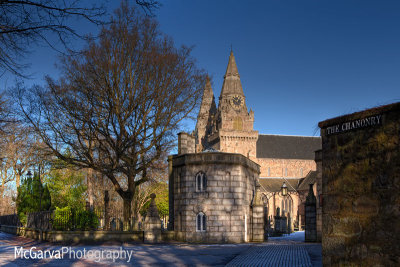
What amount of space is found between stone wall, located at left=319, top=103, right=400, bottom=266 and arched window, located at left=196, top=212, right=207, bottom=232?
1619 centimetres

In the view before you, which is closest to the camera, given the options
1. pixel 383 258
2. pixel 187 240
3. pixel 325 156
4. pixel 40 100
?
pixel 383 258

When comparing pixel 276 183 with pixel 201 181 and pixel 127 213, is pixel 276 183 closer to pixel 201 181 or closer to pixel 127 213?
pixel 127 213

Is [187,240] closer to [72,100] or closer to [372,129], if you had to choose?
[72,100]

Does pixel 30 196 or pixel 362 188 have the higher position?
pixel 362 188

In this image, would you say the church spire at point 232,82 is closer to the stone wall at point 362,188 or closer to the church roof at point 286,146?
A: the church roof at point 286,146

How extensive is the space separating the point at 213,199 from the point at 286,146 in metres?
59.6

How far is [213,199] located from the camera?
75.8 feet

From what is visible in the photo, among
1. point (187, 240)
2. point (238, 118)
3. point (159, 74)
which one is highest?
point (238, 118)

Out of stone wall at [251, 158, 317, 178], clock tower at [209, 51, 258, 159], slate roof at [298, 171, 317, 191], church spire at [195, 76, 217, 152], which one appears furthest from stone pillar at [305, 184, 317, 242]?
church spire at [195, 76, 217, 152]

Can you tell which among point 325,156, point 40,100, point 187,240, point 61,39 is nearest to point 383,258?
point 325,156

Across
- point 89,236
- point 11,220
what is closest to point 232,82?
point 11,220

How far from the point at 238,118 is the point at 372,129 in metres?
69.7

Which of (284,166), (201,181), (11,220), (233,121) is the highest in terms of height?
(233,121)

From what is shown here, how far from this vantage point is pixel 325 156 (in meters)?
7.41
